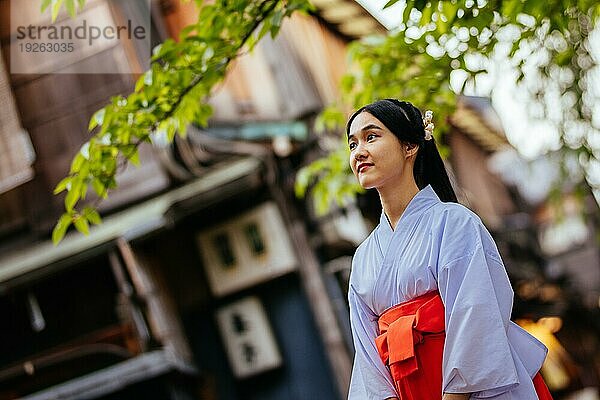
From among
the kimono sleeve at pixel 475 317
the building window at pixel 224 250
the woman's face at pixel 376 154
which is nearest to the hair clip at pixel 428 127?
the woman's face at pixel 376 154

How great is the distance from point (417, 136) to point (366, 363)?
2.89ft

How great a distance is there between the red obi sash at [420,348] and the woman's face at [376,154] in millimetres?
475

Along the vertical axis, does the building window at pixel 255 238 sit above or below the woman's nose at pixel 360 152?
above

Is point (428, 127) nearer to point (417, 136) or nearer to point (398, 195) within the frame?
point (417, 136)

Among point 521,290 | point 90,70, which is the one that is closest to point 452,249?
point 90,70

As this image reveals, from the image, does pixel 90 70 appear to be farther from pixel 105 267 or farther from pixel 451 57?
pixel 451 57

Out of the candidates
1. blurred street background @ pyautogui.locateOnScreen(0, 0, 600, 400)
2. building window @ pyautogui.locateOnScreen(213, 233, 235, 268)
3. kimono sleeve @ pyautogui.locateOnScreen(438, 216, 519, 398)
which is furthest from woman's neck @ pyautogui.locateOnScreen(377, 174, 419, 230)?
building window @ pyautogui.locateOnScreen(213, 233, 235, 268)

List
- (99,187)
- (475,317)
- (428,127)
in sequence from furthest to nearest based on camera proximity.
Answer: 1. (99,187)
2. (428,127)
3. (475,317)

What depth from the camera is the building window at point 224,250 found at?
35.0 ft

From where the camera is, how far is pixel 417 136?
349cm

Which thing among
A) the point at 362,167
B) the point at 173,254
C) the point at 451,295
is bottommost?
the point at 451,295

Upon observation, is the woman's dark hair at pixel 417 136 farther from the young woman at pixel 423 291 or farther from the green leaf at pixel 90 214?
the green leaf at pixel 90 214

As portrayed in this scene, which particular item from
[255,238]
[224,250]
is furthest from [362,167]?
[224,250]

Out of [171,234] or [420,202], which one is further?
[171,234]
